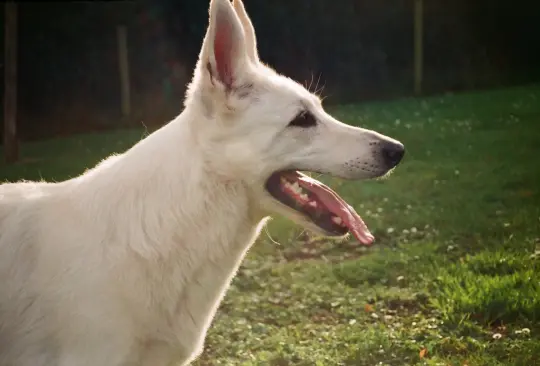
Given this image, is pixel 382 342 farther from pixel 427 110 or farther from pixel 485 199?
pixel 427 110

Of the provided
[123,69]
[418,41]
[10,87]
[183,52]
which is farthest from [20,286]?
[418,41]

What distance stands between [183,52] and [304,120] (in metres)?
8.47

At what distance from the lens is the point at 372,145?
9.38 ft

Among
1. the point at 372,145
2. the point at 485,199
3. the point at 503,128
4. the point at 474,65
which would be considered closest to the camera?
the point at 372,145

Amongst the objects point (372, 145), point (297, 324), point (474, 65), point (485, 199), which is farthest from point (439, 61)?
point (372, 145)

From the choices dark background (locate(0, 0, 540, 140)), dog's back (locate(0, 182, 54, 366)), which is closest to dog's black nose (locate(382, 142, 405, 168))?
dog's back (locate(0, 182, 54, 366))

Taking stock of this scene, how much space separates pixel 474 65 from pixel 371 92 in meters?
1.82

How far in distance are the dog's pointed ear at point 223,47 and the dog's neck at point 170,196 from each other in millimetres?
192

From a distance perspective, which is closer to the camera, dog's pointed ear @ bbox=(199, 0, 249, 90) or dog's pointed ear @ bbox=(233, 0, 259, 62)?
dog's pointed ear @ bbox=(199, 0, 249, 90)

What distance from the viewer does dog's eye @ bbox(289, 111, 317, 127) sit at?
2.82 metres

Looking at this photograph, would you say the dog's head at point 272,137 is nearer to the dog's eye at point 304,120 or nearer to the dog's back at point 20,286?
the dog's eye at point 304,120

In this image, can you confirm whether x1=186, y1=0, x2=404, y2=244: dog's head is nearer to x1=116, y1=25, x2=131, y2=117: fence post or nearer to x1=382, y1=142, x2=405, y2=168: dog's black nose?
x1=382, y1=142, x2=405, y2=168: dog's black nose

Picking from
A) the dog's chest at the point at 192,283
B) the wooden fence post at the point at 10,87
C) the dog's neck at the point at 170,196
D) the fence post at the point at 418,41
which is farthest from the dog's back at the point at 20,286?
the fence post at the point at 418,41

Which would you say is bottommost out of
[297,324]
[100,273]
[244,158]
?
[297,324]
